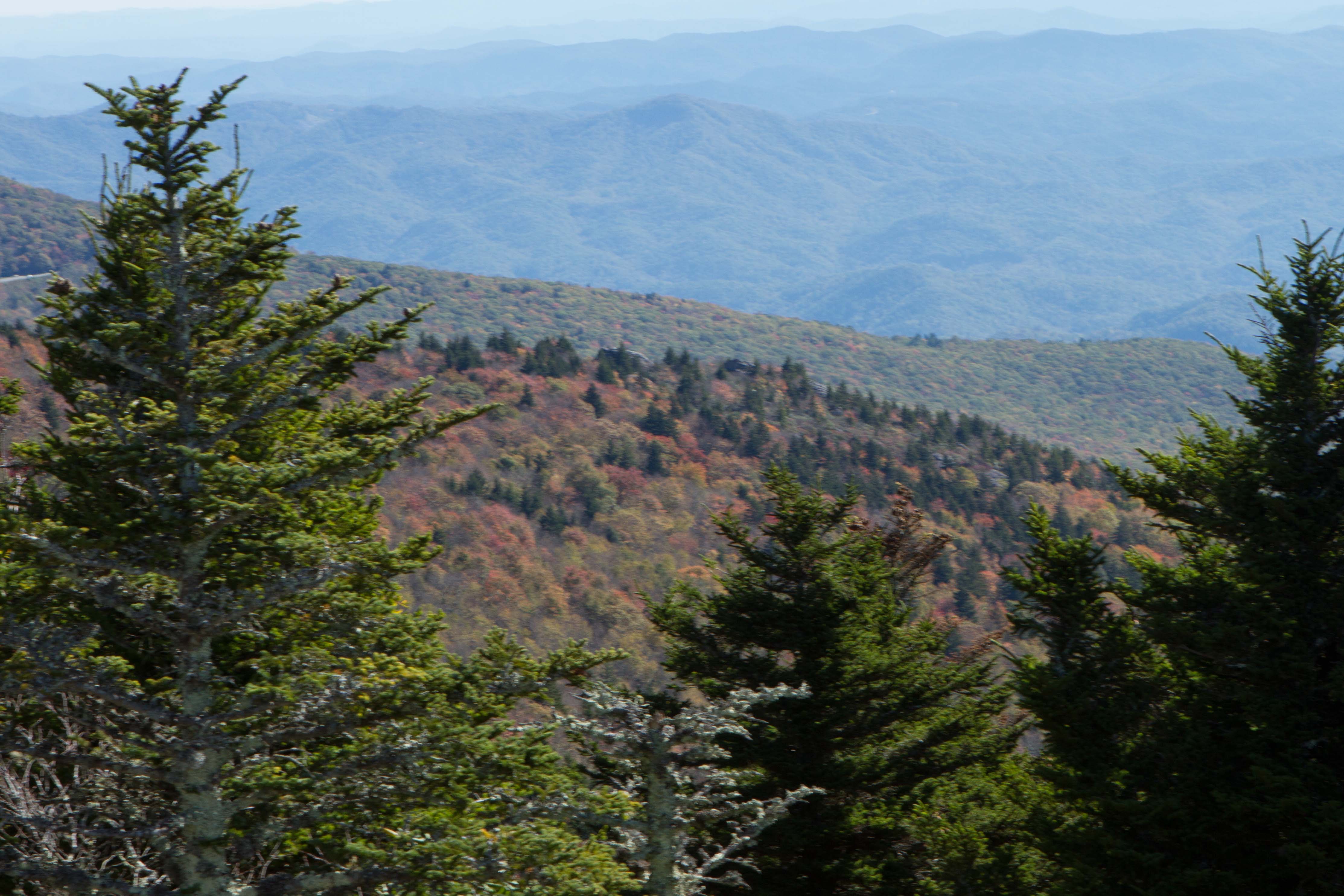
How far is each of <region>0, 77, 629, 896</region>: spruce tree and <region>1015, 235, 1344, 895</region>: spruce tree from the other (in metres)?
7.05

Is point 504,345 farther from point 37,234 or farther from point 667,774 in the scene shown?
point 37,234

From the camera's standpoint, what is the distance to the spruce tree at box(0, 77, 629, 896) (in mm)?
8383

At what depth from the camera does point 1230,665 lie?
12875 mm

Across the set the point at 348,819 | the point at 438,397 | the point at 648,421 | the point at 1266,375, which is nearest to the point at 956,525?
the point at 648,421

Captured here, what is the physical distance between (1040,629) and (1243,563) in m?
2.69

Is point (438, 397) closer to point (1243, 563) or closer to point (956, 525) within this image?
point (956, 525)

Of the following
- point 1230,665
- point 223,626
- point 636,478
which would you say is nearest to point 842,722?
point 1230,665

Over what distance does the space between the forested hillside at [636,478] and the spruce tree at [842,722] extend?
29786mm

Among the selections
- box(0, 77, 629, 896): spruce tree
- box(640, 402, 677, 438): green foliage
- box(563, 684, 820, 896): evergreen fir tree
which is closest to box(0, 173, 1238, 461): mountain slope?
box(640, 402, 677, 438): green foliage

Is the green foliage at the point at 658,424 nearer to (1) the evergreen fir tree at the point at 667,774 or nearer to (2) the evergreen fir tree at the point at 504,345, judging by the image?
(2) the evergreen fir tree at the point at 504,345

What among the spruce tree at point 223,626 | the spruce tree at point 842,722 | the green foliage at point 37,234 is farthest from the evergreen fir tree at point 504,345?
the spruce tree at point 223,626

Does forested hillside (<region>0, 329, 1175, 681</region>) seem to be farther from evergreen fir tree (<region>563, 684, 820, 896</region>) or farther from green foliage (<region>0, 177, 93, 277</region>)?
green foliage (<region>0, 177, 93, 277</region>)

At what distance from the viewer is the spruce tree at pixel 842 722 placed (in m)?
14.3

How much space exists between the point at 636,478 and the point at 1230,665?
215 ft
